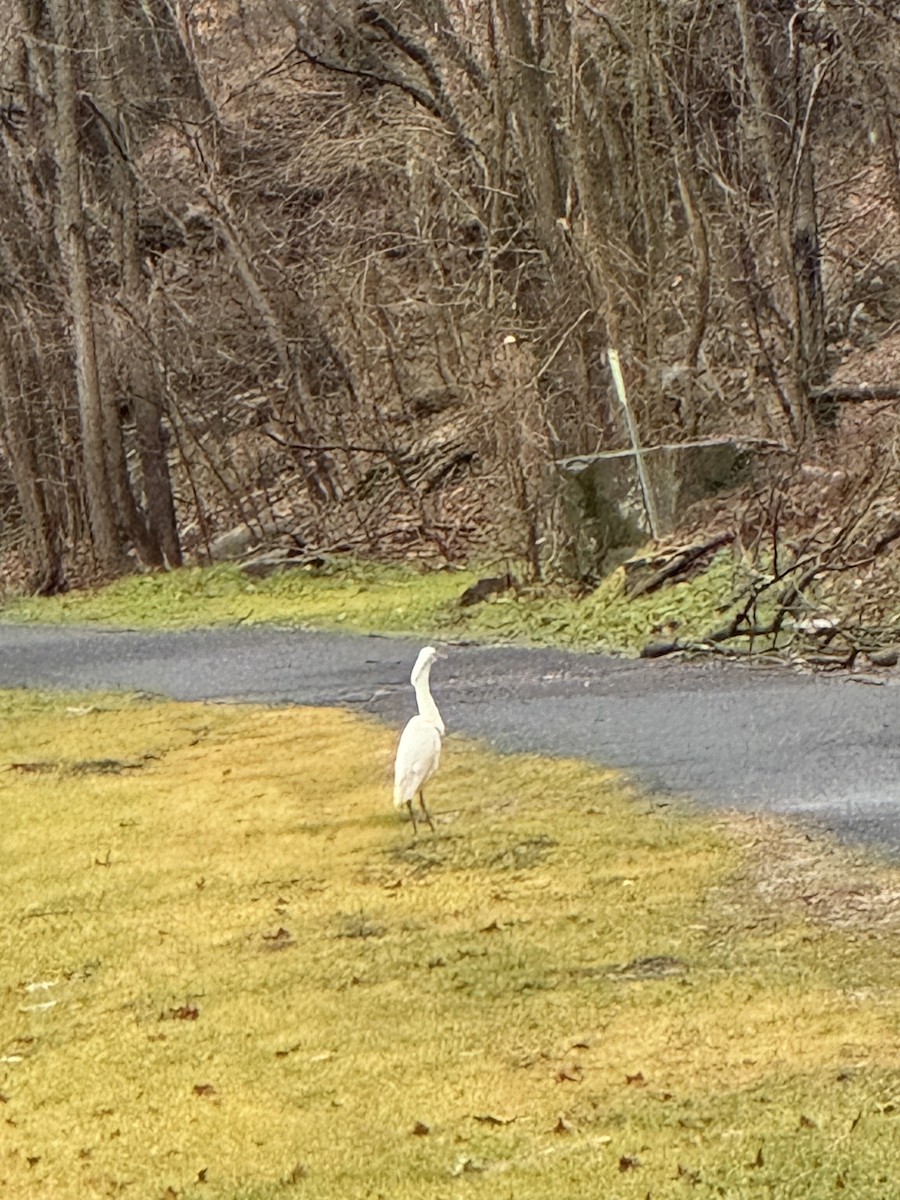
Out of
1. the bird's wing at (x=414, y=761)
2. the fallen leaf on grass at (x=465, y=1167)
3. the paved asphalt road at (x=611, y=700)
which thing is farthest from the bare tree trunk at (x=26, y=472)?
the fallen leaf on grass at (x=465, y=1167)

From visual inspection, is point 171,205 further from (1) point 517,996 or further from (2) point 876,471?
(1) point 517,996

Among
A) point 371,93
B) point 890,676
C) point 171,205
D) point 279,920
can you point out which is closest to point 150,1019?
point 279,920

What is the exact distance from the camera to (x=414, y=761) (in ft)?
28.4

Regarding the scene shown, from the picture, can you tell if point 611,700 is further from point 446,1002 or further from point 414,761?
point 446,1002

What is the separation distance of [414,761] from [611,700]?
12.8ft

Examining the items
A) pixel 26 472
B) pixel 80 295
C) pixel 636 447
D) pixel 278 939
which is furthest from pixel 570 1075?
pixel 26 472

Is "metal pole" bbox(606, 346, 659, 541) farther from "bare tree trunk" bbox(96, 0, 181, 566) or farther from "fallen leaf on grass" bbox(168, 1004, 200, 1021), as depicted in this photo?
"fallen leaf on grass" bbox(168, 1004, 200, 1021)

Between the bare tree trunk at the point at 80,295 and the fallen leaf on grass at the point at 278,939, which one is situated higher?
the bare tree trunk at the point at 80,295

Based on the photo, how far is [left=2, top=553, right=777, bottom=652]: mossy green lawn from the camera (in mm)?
14852

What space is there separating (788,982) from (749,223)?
1599 centimetres

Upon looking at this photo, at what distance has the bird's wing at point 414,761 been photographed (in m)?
8.66

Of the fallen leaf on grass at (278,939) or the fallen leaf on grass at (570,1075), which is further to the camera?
the fallen leaf on grass at (278,939)

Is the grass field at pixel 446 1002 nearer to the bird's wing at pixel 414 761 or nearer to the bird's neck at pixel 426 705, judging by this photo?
the bird's wing at pixel 414 761

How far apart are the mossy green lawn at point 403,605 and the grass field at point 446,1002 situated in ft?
16.1
